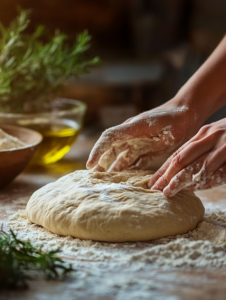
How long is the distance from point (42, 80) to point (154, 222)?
4.04 feet

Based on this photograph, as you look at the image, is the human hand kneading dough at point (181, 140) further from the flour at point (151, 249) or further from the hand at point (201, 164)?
the flour at point (151, 249)

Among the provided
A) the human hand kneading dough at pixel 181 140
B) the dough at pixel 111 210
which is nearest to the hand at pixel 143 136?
the human hand kneading dough at pixel 181 140

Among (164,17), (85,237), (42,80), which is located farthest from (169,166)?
(164,17)

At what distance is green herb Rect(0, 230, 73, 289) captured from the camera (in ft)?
3.22

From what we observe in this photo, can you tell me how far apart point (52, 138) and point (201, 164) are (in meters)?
1.03

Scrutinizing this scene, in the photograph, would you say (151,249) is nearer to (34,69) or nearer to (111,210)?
(111,210)

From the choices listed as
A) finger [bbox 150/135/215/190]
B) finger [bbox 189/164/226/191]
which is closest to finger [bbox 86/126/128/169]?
finger [bbox 150/135/215/190]

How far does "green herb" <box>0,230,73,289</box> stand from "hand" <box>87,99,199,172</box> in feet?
1.53

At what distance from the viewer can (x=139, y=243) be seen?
4.05 feet

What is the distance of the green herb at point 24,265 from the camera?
0.98m

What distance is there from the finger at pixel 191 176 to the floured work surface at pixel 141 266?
0.17m

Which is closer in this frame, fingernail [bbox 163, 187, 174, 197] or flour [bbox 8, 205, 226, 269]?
flour [bbox 8, 205, 226, 269]

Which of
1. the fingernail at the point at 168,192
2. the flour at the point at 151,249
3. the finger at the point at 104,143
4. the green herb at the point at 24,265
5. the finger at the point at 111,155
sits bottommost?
the flour at the point at 151,249

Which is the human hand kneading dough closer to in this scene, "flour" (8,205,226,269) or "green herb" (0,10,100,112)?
"flour" (8,205,226,269)
